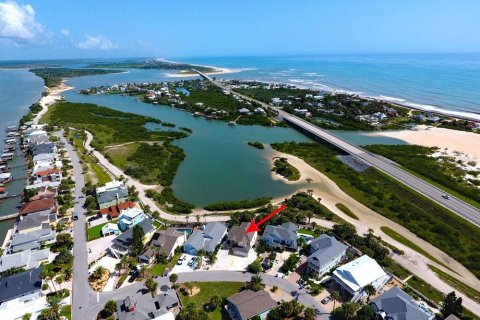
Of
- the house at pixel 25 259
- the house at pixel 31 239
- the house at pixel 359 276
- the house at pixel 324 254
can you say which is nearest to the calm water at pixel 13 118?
the house at pixel 31 239

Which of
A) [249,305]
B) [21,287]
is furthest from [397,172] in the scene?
[21,287]

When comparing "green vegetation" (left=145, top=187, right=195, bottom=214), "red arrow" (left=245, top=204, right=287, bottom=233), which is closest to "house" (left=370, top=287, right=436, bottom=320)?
"red arrow" (left=245, top=204, right=287, bottom=233)

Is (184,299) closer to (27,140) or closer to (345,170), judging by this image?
(345,170)

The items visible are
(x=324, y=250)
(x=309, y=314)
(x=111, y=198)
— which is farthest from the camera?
(x=111, y=198)

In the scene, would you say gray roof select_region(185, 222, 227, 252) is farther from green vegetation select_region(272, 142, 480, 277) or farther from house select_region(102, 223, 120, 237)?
green vegetation select_region(272, 142, 480, 277)

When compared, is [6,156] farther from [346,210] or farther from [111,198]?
[346,210]

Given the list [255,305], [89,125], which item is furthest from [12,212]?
[89,125]

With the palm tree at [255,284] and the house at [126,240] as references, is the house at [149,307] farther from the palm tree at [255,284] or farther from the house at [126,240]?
the house at [126,240]
